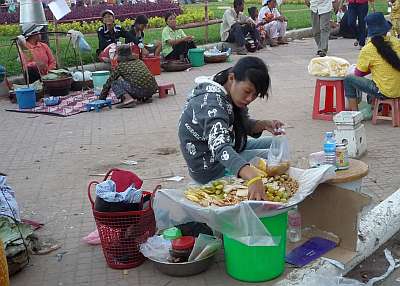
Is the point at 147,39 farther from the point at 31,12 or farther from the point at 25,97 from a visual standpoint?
the point at 25,97

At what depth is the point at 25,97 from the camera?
9.40 metres

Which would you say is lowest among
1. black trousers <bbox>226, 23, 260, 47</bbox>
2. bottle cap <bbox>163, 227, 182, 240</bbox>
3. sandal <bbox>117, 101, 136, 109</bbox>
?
sandal <bbox>117, 101, 136, 109</bbox>

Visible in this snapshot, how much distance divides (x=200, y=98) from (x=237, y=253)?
102 cm

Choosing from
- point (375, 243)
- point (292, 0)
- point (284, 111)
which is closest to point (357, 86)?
point (284, 111)

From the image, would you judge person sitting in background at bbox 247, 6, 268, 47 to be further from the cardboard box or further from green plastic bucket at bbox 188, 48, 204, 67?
the cardboard box

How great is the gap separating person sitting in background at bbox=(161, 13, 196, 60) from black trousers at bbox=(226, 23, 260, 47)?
177cm

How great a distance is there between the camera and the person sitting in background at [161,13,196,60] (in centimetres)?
1213

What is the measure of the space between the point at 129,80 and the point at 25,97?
1.74 metres

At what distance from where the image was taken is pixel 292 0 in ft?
91.5

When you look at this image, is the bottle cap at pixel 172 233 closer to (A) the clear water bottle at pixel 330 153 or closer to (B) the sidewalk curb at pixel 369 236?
(B) the sidewalk curb at pixel 369 236

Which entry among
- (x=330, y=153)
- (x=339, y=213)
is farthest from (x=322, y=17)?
(x=339, y=213)

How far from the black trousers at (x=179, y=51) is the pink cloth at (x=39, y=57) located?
2.59 m

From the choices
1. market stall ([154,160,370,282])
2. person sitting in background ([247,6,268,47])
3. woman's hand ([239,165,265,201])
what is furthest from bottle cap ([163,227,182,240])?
person sitting in background ([247,6,268,47])

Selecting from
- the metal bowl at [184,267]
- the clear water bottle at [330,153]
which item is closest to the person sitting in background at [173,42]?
the clear water bottle at [330,153]
